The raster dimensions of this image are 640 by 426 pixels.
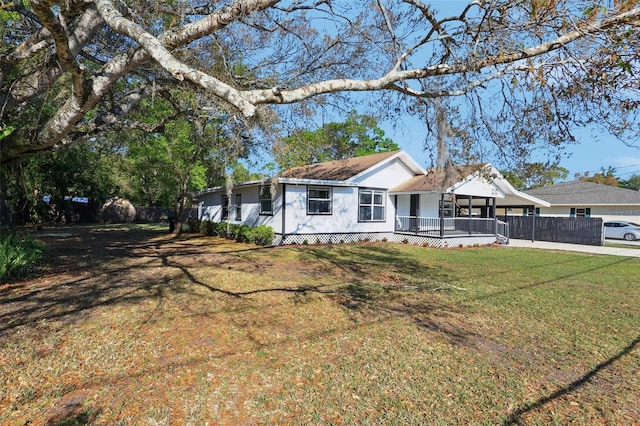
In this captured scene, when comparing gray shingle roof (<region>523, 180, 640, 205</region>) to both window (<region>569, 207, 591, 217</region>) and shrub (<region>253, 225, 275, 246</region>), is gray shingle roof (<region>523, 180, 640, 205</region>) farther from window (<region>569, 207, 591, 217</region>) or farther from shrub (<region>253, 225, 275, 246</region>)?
shrub (<region>253, 225, 275, 246</region>)

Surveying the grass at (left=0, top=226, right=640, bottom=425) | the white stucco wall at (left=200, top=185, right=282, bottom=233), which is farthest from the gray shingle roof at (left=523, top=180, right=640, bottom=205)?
the white stucco wall at (left=200, top=185, right=282, bottom=233)

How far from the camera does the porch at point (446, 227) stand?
17.3 metres

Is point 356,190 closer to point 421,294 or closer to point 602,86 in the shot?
point 421,294

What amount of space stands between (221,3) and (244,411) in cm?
684

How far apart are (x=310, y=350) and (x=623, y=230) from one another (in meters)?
27.2

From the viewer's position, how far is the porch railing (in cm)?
1744

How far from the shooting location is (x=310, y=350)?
4316 millimetres

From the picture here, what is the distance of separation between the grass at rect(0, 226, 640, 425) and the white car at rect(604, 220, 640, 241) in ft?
61.4

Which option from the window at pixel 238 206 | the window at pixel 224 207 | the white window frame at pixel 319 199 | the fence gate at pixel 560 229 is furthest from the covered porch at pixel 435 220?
the window at pixel 224 207

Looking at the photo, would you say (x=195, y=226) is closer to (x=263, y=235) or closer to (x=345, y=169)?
(x=263, y=235)

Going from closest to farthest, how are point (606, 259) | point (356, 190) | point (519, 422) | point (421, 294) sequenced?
point (519, 422) → point (421, 294) → point (606, 259) → point (356, 190)

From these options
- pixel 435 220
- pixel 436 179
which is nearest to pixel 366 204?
pixel 435 220

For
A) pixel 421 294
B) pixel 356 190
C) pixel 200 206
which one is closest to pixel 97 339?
pixel 421 294

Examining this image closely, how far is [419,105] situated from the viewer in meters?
7.70
